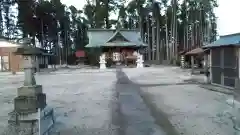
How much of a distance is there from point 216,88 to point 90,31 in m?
28.3

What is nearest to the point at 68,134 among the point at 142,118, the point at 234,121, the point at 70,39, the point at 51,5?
the point at 142,118

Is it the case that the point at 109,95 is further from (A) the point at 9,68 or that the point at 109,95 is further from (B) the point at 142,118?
(A) the point at 9,68

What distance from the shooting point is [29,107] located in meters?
6.16

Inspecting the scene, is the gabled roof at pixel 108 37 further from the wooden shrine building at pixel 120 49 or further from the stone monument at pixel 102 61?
the stone monument at pixel 102 61

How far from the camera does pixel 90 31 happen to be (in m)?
37.7

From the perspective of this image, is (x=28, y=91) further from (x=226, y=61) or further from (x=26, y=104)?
(x=226, y=61)

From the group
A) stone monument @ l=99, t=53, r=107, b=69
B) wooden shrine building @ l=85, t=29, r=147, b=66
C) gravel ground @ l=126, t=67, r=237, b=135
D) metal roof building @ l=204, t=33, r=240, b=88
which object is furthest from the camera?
wooden shrine building @ l=85, t=29, r=147, b=66

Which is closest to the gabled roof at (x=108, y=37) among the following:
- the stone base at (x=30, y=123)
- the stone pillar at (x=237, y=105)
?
the stone pillar at (x=237, y=105)

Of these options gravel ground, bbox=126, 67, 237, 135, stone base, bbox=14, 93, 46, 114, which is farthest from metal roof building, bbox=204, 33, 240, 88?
stone base, bbox=14, 93, 46, 114

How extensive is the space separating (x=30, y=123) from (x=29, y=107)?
375 mm

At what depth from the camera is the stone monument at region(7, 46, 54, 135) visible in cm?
590

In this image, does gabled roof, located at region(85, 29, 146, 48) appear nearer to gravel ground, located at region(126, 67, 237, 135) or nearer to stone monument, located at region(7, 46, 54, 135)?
gravel ground, located at region(126, 67, 237, 135)

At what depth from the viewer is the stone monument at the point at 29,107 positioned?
5.90 meters

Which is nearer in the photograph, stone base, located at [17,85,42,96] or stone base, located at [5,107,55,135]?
stone base, located at [5,107,55,135]
